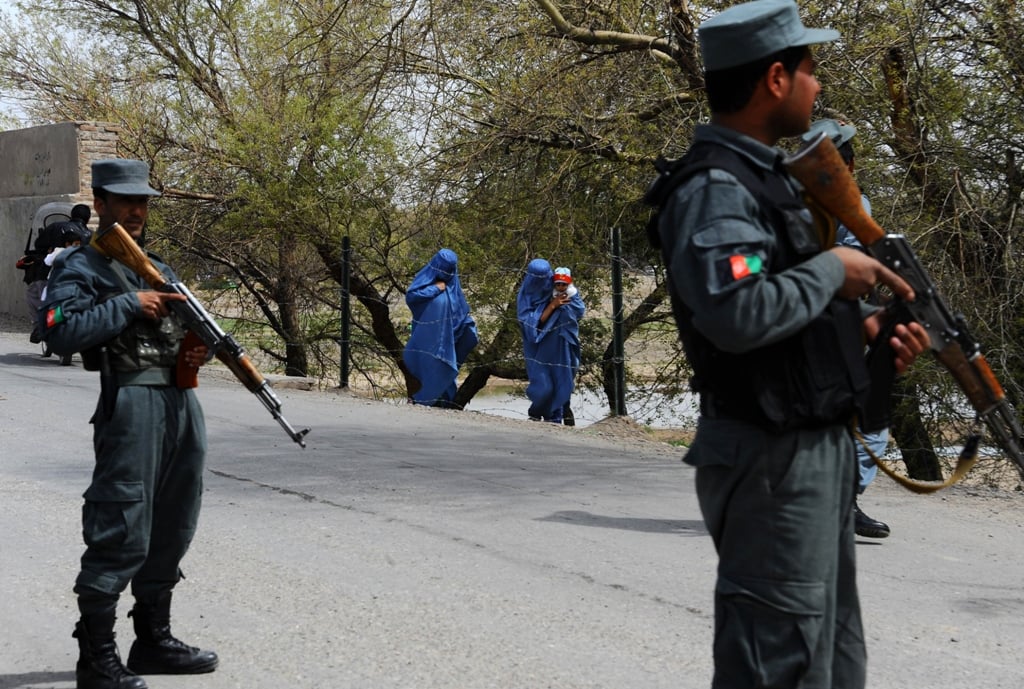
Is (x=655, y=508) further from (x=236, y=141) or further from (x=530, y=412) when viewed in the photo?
(x=236, y=141)

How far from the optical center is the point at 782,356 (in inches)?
103

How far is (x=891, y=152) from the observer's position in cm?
1125

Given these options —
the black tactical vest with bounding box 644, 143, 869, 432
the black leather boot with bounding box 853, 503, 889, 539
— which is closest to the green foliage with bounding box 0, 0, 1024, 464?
the black leather boot with bounding box 853, 503, 889, 539

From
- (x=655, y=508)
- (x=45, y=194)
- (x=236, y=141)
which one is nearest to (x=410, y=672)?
(x=655, y=508)

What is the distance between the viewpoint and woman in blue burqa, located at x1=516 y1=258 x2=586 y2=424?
14539 mm

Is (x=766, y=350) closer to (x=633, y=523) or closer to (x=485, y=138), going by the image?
(x=633, y=523)

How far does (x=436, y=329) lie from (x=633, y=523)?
779 centimetres

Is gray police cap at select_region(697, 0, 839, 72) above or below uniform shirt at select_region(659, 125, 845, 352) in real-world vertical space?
above

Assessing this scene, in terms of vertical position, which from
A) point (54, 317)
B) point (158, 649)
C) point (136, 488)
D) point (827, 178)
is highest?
point (827, 178)

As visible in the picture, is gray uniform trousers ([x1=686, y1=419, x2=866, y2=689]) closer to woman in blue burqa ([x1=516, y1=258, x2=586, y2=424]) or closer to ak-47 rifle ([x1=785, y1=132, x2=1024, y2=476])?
ak-47 rifle ([x1=785, y1=132, x2=1024, y2=476])

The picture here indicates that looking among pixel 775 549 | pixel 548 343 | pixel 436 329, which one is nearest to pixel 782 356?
pixel 775 549

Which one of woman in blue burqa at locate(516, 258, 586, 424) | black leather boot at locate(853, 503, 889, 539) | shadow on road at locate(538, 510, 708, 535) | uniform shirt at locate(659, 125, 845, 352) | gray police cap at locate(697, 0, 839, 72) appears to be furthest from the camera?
woman in blue burqa at locate(516, 258, 586, 424)

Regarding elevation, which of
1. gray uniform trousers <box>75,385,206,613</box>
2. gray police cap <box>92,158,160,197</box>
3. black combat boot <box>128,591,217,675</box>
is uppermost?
gray police cap <box>92,158,160,197</box>

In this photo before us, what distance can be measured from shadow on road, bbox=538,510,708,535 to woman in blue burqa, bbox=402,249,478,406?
7175 mm
